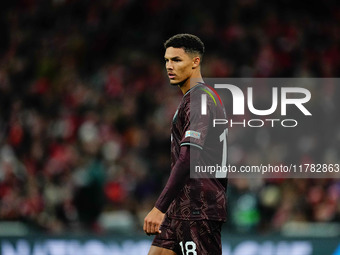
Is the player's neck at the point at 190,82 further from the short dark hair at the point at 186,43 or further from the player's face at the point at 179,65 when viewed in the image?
the short dark hair at the point at 186,43

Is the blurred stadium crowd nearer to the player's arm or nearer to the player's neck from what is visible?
the player's neck

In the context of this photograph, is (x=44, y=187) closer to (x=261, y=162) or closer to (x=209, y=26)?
(x=261, y=162)

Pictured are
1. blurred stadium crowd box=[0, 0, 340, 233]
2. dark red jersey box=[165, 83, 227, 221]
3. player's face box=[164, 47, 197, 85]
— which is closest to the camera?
dark red jersey box=[165, 83, 227, 221]

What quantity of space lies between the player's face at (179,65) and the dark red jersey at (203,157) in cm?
12

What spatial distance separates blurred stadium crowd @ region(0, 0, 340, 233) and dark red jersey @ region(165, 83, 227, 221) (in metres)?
4.22

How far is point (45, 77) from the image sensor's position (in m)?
12.7

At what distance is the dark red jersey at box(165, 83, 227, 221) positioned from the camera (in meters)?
4.51

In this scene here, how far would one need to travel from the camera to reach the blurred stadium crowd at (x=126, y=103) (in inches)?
374

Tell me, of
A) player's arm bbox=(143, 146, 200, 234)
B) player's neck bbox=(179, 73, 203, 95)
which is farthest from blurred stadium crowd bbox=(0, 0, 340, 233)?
player's arm bbox=(143, 146, 200, 234)

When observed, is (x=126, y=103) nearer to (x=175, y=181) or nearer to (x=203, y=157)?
(x=203, y=157)

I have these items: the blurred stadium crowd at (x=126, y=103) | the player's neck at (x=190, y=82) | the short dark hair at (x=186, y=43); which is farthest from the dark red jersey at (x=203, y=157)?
the blurred stadium crowd at (x=126, y=103)

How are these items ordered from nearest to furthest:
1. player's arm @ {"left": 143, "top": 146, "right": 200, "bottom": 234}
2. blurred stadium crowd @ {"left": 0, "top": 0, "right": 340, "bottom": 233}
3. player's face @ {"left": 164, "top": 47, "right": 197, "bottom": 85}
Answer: player's arm @ {"left": 143, "top": 146, "right": 200, "bottom": 234}
player's face @ {"left": 164, "top": 47, "right": 197, "bottom": 85}
blurred stadium crowd @ {"left": 0, "top": 0, "right": 340, "bottom": 233}

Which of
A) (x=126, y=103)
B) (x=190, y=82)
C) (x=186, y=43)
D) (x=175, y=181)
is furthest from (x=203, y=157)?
(x=126, y=103)

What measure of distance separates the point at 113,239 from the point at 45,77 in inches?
194
